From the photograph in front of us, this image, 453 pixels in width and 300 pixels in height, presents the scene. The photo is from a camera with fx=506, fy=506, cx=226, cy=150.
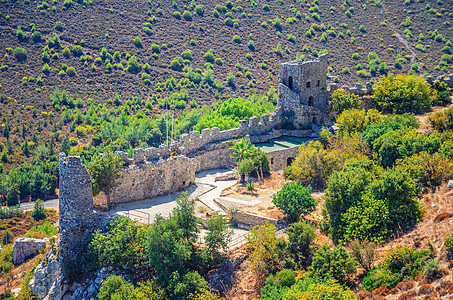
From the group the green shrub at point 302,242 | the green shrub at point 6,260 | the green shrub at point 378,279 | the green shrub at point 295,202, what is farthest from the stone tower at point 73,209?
the green shrub at point 378,279

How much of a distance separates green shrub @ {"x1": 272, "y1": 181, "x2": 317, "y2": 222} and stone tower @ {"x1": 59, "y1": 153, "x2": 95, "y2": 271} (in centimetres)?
1138

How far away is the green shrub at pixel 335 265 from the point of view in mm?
24719

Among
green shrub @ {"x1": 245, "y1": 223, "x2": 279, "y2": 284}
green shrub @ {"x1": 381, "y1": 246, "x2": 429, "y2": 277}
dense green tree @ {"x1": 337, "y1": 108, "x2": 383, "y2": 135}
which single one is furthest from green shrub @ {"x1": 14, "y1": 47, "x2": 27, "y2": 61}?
green shrub @ {"x1": 381, "y1": 246, "x2": 429, "y2": 277}

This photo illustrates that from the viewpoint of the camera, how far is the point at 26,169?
63.3 m

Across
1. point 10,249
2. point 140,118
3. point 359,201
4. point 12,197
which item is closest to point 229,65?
point 140,118

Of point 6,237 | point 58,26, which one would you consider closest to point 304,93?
point 6,237

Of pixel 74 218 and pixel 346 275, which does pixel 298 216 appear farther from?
pixel 74 218

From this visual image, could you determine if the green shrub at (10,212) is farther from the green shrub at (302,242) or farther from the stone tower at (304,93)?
the green shrub at (302,242)

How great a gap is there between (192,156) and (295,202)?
11019mm

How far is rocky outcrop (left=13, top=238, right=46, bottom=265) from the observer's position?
127 feet

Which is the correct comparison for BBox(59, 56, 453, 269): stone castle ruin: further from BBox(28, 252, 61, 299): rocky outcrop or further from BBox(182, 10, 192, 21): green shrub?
BBox(182, 10, 192, 21): green shrub

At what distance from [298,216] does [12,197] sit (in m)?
40.7

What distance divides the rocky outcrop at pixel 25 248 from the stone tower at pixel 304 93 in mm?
22976

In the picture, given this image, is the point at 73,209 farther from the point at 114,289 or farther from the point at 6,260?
the point at 6,260
